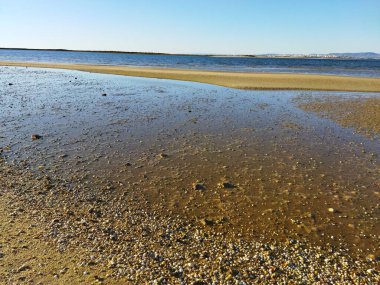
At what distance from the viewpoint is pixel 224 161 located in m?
11.3

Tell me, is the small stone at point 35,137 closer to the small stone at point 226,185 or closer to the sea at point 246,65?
the small stone at point 226,185

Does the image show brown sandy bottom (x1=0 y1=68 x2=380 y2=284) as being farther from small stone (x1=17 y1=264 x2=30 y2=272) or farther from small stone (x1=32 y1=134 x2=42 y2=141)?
small stone (x1=32 y1=134 x2=42 y2=141)

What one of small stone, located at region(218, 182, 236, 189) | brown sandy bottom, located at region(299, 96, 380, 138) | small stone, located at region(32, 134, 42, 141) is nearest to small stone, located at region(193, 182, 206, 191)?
small stone, located at region(218, 182, 236, 189)

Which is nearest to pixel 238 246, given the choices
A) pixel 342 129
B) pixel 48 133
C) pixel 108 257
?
pixel 108 257

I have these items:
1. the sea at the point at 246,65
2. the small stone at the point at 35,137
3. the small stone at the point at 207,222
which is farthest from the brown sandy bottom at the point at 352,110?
the sea at the point at 246,65

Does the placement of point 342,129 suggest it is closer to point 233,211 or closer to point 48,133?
point 233,211

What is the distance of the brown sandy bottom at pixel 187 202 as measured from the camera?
220 inches

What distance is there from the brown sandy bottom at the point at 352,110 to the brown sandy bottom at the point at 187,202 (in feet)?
5.57

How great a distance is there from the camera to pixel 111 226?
6824mm

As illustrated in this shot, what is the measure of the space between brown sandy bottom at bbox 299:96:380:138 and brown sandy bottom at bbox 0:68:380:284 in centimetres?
170

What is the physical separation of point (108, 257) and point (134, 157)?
5.90m

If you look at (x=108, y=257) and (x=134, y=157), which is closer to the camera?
(x=108, y=257)

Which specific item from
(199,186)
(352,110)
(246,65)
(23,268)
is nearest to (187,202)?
(199,186)

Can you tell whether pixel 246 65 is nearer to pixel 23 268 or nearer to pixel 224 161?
pixel 224 161
